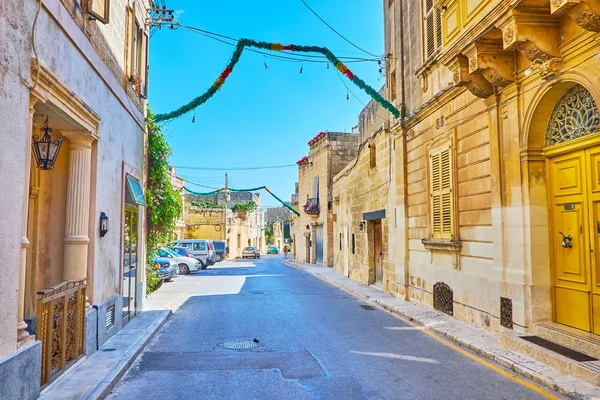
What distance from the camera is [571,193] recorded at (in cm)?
642

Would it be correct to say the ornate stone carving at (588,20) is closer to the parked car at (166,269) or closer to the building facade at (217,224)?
the parked car at (166,269)

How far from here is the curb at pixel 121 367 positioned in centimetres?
493

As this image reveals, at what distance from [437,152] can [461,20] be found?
3.07 meters

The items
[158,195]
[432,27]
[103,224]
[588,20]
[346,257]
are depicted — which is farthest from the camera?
[346,257]

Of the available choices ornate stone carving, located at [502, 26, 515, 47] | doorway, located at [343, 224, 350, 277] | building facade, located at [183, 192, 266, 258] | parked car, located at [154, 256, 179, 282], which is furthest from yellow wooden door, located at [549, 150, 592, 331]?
building facade, located at [183, 192, 266, 258]

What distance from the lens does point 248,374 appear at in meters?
5.80

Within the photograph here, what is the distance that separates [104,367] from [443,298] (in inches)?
275

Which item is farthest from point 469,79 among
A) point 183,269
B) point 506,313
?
point 183,269

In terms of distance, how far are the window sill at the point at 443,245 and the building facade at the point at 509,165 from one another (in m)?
0.03

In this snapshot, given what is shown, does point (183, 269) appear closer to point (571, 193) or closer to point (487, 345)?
point (487, 345)

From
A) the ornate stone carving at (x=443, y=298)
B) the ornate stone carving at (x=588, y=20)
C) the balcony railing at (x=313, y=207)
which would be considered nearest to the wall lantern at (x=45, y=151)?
the ornate stone carving at (x=588, y=20)

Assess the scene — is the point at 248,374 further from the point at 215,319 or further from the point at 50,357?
the point at 215,319

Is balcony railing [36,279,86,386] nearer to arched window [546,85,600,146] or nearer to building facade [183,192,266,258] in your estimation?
arched window [546,85,600,146]

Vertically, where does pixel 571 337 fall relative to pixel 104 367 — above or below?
above
